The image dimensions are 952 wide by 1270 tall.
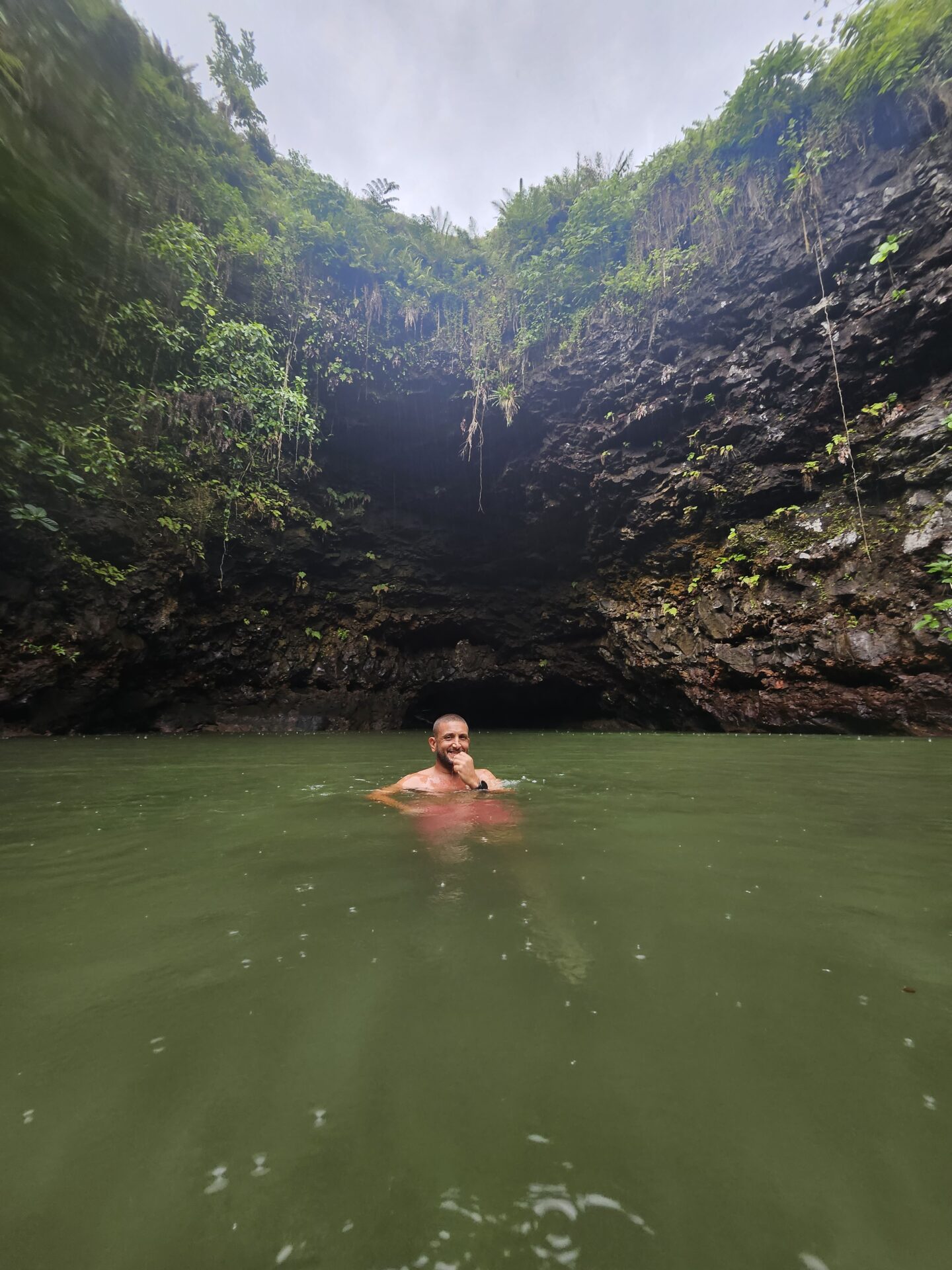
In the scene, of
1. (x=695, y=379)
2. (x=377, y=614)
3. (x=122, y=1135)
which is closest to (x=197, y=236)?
(x=377, y=614)

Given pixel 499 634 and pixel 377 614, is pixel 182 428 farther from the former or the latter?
pixel 499 634

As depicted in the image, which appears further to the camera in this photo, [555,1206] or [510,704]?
[510,704]

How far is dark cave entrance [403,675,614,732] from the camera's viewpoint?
14.4 meters

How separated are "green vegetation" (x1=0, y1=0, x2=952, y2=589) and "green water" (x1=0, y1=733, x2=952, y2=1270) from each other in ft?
13.5

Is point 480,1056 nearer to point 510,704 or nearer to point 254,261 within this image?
point 510,704

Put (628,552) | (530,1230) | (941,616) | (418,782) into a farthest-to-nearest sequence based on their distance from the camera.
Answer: (628,552) → (941,616) → (418,782) → (530,1230)

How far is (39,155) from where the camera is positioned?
157 inches

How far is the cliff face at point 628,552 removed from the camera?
873cm

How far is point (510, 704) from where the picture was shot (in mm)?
15445

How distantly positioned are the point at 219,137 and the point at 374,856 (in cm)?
1559

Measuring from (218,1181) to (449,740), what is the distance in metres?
3.47

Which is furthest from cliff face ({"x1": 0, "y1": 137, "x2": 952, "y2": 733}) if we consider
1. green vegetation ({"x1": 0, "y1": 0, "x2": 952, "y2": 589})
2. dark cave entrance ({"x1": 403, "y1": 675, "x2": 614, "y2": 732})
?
green vegetation ({"x1": 0, "y1": 0, "x2": 952, "y2": 589})

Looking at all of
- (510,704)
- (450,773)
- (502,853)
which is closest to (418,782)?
(450,773)

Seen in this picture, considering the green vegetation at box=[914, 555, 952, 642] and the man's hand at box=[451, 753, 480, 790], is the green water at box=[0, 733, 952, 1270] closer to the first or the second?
the man's hand at box=[451, 753, 480, 790]
